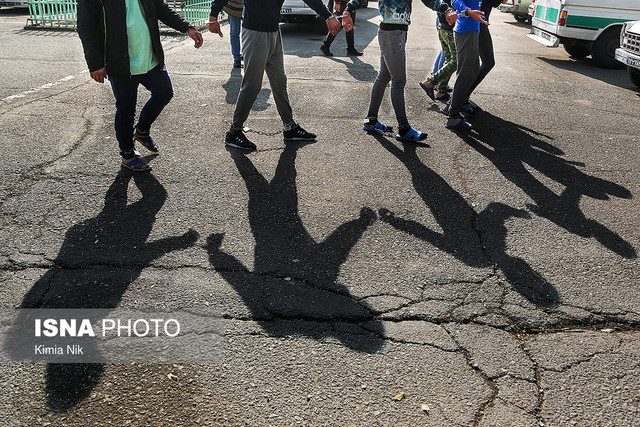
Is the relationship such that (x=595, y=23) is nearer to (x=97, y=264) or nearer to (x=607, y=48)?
(x=607, y=48)

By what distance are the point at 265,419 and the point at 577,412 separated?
1.43 metres

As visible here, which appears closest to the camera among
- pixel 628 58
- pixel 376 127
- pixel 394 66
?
pixel 394 66

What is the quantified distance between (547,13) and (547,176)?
316 inches

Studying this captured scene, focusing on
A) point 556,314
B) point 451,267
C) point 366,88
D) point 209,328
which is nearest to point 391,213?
point 451,267

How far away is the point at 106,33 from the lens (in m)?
4.71

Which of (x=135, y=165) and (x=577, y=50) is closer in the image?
(x=135, y=165)

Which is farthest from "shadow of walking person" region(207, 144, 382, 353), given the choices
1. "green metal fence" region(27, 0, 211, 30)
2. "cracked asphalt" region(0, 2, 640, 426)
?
"green metal fence" region(27, 0, 211, 30)

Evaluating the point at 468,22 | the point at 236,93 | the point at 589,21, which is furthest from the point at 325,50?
the point at 468,22

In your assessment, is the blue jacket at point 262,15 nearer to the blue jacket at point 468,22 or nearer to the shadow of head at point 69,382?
the blue jacket at point 468,22

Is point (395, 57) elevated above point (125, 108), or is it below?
above

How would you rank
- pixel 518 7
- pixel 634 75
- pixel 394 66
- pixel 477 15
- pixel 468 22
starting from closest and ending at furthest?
pixel 477 15 < pixel 394 66 < pixel 468 22 < pixel 634 75 < pixel 518 7

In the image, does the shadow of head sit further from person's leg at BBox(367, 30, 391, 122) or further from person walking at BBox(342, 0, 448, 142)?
person's leg at BBox(367, 30, 391, 122)

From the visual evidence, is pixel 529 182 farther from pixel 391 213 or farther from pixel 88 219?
pixel 88 219

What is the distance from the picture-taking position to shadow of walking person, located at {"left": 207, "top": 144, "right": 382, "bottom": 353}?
10.7ft
